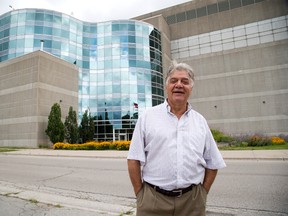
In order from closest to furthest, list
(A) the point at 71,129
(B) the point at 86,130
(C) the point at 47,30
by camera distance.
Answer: (A) the point at 71,129, (B) the point at 86,130, (C) the point at 47,30

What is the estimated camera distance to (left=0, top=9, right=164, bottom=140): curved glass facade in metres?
36.1

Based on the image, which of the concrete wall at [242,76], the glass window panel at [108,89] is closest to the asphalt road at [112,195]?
the glass window panel at [108,89]

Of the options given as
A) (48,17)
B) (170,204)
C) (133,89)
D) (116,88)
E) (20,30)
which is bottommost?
(170,204)

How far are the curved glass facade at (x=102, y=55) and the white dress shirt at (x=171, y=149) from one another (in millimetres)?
32873

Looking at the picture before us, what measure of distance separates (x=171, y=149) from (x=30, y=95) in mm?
30385

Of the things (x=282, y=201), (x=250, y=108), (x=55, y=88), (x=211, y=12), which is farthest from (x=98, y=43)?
(x=282, y=201)

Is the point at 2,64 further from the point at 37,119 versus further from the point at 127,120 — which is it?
the point at 127,120

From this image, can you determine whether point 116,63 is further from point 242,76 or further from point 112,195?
point 112,195

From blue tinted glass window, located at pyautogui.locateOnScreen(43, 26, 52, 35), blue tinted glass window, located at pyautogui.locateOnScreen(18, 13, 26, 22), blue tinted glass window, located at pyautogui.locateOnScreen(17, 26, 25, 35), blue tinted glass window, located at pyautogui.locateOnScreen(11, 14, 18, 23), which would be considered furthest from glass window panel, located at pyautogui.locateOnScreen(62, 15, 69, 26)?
blue tinted glass window, located at pyautogui.locateOnScreen(11, 14, 18, 23)

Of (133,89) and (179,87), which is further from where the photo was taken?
(133,89)

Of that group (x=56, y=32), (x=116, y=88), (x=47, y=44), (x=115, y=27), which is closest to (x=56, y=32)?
(x=56, y=32)

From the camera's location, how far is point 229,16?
42.1 m

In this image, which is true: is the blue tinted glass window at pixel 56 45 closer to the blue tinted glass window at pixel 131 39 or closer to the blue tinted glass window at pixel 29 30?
the blue tinted glass window at pixel 29 30

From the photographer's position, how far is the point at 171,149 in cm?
221
